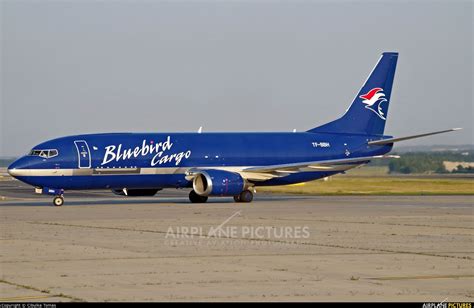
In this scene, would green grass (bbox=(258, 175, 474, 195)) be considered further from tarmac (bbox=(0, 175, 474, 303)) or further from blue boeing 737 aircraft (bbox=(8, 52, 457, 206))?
tarmac (bbox=(0, 175, 474, 303))

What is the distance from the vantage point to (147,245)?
25.3m

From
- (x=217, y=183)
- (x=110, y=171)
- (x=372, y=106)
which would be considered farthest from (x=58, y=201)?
(x=372, y=106)

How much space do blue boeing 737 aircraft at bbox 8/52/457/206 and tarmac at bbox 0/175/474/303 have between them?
676cm

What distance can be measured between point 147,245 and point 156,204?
72.8 feet

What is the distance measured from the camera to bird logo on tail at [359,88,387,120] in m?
56.1

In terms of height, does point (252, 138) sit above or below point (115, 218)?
above

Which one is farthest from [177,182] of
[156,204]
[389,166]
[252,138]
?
[389,166]

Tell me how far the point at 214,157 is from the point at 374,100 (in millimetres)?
11640

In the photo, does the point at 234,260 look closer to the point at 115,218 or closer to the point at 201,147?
the point at 115,218

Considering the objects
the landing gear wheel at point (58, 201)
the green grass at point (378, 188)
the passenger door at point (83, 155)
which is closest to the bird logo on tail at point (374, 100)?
the green grass at point (378, 188)

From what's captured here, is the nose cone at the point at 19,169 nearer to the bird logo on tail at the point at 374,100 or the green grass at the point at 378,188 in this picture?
the bird logo on tail at the point at 374,100

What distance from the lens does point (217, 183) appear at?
156 ft

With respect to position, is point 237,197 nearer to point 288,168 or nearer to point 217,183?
point 217,183

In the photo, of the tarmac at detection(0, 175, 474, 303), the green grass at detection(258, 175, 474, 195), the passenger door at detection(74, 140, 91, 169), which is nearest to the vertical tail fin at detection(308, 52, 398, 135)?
the green grass at detection(258, 175, 474, 195)
